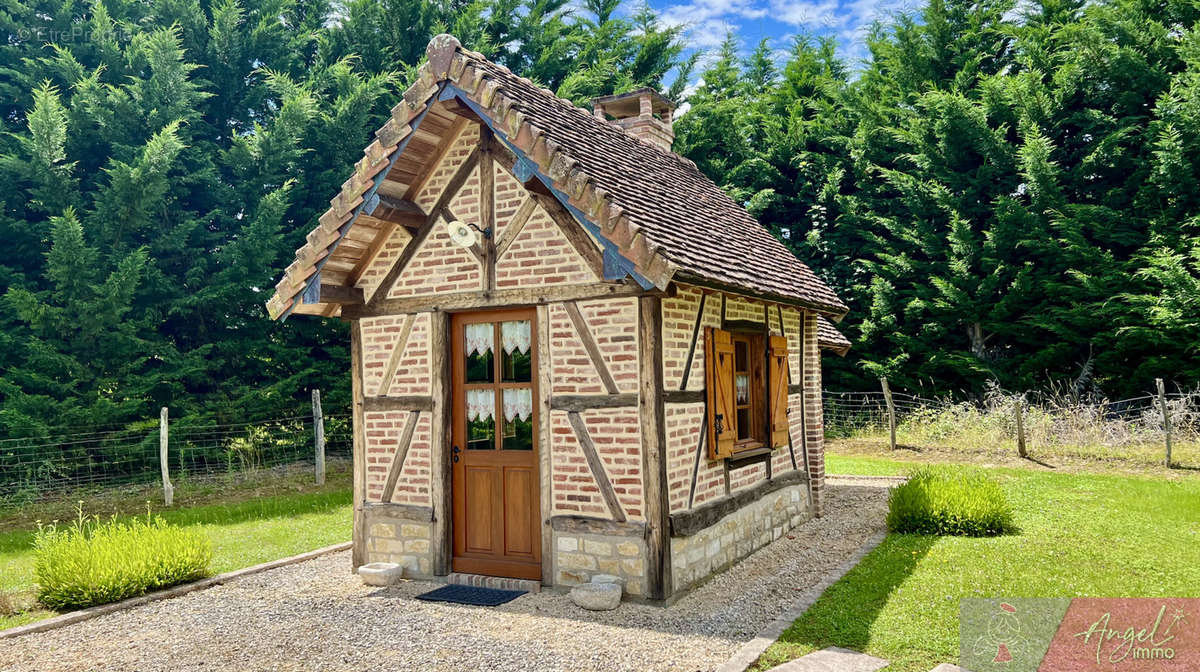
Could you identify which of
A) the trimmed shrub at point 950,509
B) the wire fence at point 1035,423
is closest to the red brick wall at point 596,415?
the trimmed shrub at point 950,509

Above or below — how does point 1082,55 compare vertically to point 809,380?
above

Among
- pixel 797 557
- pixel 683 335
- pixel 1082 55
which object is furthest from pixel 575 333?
pixel 1082 55

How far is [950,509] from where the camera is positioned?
8781 millimetres

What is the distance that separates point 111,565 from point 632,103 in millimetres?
9357

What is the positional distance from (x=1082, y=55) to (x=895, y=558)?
15013 millimetres

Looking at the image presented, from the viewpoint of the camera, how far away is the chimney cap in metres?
12.0

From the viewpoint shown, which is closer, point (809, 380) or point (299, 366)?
point (809, 380)

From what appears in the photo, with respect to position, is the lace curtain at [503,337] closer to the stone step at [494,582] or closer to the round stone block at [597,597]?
the stone step at [494,582]

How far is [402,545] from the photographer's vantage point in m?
7.74

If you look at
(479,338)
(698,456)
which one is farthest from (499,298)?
(698,456)

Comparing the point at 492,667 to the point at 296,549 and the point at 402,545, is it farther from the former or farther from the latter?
the point at 296,549

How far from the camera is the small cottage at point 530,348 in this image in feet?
21.9

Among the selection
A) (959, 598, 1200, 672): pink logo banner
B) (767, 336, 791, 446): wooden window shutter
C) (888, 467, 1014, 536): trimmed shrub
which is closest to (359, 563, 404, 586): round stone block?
(767, 336, 791, 446): wooden window shutter

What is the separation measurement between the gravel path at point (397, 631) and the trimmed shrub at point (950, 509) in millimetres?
1773
